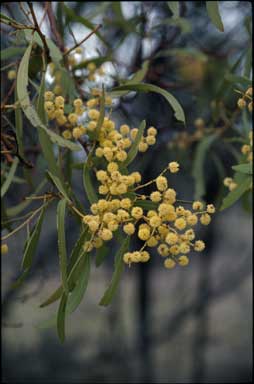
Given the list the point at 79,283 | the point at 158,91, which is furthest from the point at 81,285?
the point at 158,91

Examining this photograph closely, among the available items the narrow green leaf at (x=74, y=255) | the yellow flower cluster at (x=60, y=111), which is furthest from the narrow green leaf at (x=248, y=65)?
the narrow green leaf at (x=74, y=255)

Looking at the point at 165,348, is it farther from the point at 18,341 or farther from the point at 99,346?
the point at 18,341

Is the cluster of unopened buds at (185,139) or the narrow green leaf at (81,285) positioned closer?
the narrow green leaf at (81,285)

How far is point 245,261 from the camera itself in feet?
8.54

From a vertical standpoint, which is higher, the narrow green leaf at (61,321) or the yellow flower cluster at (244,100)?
the yellow flower cluster at (244,100)

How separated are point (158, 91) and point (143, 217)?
191mm

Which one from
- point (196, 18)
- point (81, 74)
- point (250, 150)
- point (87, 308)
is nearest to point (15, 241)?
point (87, 308)

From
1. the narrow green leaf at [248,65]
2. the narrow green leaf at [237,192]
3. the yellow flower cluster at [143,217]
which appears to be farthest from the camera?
the narrow green leaf at [248,65]

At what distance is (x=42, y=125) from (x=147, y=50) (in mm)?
1038

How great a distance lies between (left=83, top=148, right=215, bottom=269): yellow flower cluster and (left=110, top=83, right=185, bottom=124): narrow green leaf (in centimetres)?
10

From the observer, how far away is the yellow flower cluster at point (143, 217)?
1.98 feet

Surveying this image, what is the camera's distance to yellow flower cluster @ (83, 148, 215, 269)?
60 centimetres

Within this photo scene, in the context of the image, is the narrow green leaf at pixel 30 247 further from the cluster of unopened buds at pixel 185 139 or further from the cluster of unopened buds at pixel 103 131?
the cluster of unopened buds at pixel 185 139

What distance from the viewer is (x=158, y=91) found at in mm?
729
